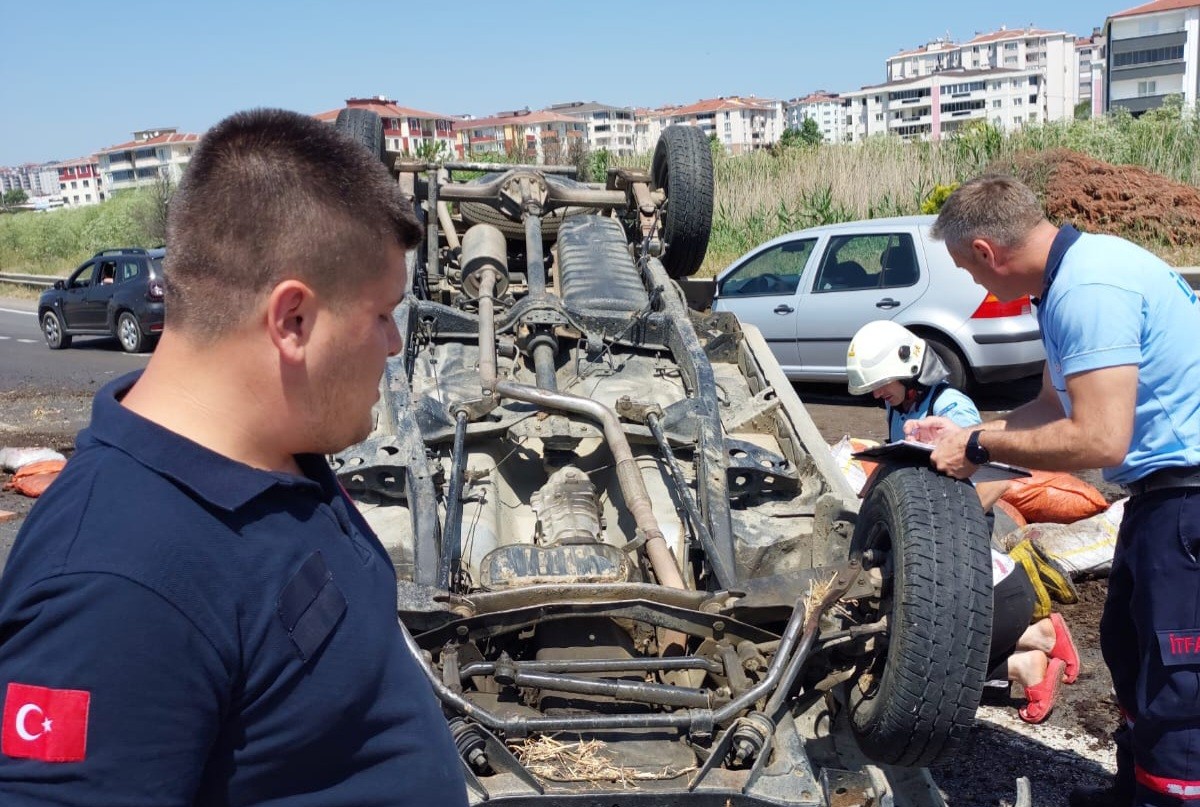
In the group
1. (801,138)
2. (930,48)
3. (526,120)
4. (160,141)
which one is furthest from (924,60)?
(801,138)

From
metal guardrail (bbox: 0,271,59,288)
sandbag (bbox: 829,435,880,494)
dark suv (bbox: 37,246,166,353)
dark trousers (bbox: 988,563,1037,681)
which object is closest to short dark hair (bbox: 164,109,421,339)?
dark trousers (bbox: 988,563,1037,681)

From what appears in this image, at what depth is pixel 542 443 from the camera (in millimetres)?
4918

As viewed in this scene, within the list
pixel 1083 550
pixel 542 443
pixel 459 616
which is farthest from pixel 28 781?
pixel 1083 550

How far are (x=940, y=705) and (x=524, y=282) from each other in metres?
4.81

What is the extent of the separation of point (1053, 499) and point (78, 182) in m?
168

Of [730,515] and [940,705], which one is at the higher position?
[730,515]

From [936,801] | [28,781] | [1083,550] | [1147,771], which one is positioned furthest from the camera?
[1083,550]

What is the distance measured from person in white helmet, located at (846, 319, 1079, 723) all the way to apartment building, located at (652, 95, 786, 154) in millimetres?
132175

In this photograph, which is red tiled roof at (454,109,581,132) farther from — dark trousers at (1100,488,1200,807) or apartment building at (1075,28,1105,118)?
dark trousers at (1100,488,1200,807)

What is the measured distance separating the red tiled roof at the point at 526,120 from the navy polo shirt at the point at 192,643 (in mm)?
126845

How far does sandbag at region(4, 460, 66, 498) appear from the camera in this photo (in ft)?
25.8

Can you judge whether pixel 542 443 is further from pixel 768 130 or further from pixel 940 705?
pixel 768 130

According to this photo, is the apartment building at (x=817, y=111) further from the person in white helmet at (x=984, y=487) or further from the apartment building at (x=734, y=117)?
the person in white helmet at (x=984, y=487)

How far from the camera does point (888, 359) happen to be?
4.36m
